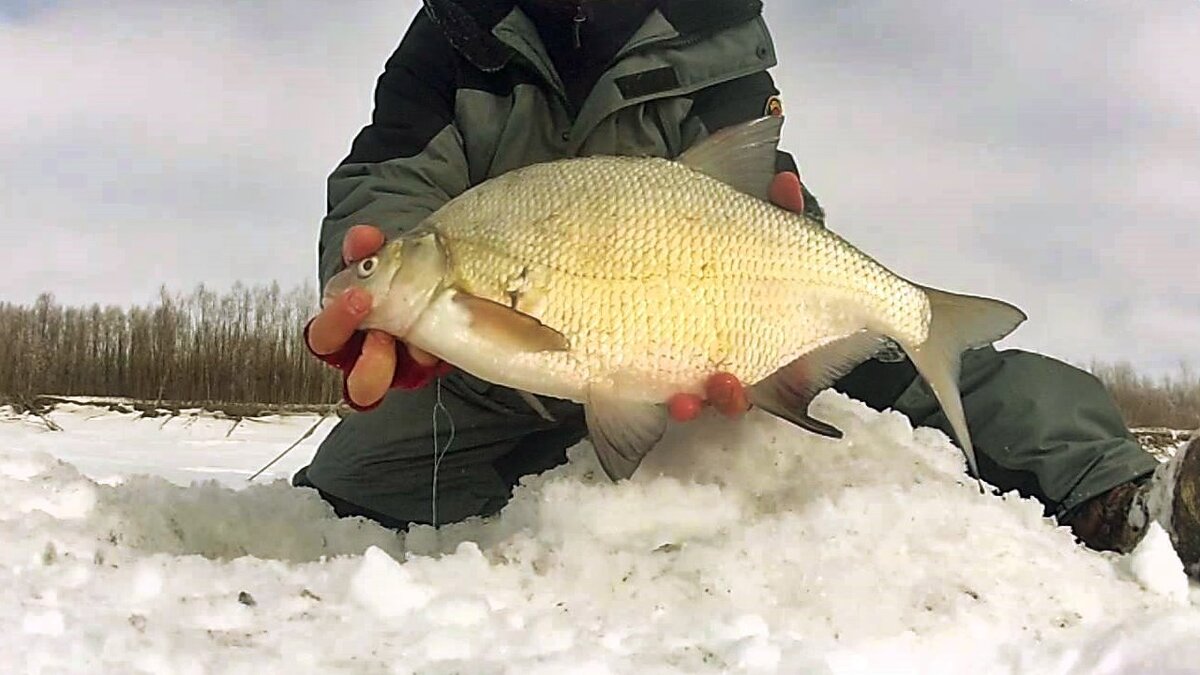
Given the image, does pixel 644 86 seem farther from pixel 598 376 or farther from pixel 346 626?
pixel 346 626

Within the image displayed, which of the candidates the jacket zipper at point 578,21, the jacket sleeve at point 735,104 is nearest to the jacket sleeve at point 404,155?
the jacket zipper at point 578,21

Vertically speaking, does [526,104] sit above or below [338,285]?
above

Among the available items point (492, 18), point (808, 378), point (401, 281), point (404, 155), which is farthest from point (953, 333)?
point (404, 155)

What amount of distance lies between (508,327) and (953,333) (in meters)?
0.76

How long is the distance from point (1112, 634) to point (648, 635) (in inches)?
22.2

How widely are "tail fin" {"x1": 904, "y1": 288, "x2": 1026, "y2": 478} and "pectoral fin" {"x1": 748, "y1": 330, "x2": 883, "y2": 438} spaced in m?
0.09

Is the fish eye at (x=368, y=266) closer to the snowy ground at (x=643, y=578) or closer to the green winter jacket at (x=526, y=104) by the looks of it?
the snowy ground at (x=643, y=578)

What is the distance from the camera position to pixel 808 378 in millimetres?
1785

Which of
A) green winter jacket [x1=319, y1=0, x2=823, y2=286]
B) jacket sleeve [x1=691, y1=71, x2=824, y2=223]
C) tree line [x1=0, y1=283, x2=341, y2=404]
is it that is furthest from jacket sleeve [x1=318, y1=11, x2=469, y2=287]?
tree line [x1=0, y1=283, x2=341, y2=404]

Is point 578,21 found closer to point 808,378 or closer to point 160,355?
point 808,378

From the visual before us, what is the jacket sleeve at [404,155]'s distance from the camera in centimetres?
224

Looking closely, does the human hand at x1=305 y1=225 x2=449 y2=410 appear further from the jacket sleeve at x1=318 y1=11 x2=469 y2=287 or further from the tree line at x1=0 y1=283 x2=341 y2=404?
the tree line at x1=0 y1=283 x2=341 y2=404

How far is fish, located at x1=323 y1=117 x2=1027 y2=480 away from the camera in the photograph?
160 centimetres

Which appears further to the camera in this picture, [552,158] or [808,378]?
[552,158]
